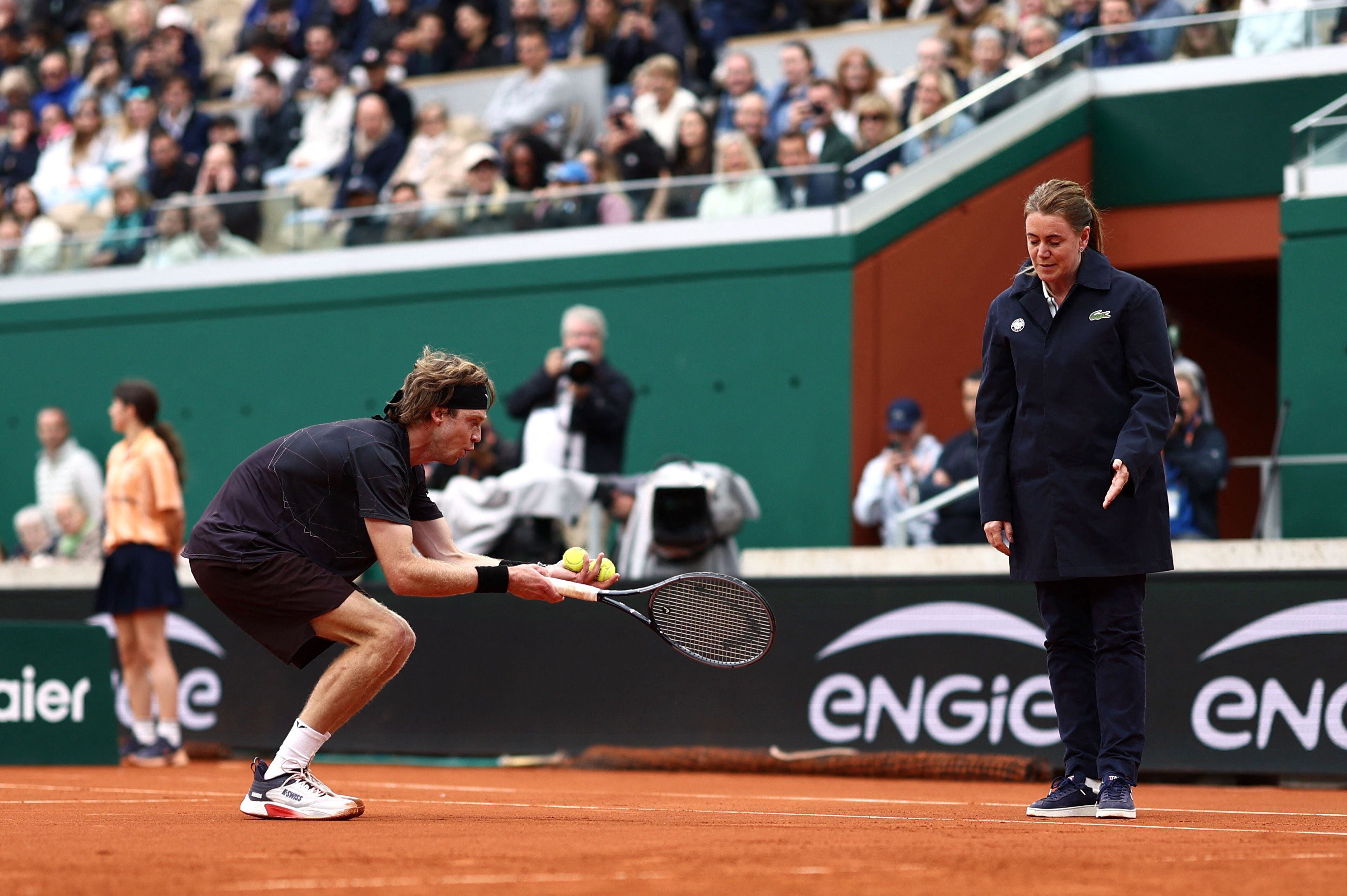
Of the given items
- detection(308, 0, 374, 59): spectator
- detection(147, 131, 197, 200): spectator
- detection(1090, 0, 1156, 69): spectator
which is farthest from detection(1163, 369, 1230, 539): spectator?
detection(308, 0, 374, 59): spectator

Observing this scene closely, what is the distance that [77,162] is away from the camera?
17453 millimetres

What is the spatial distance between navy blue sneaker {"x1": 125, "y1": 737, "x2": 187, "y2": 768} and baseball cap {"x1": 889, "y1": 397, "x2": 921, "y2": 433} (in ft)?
15.7

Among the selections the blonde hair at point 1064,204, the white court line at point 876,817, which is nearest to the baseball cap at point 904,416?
the white court line at point 876,817

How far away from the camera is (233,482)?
6.44 metres

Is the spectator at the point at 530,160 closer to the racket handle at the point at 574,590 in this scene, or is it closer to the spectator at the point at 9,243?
the spectator at the point at 9,243

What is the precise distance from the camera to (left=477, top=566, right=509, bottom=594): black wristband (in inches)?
242

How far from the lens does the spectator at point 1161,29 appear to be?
42.5 ft

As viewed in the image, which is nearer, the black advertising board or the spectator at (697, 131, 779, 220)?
the black advertising board

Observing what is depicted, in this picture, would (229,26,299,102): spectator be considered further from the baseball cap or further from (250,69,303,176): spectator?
the baseball cap

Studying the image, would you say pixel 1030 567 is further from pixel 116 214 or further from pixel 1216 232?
pixel 116 214

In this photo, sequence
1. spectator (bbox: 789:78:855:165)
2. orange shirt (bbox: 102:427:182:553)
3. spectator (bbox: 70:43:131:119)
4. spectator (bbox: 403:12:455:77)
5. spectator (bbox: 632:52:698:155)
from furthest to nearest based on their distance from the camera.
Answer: spectator (bbox: 70:43:131:119) → spectator (bbox: 403:12:455:77) → spectator (bbox: 632:52:698:155) → spectator (bbox: 789:78:855:165) → orange shirt (bbox: 102:427:182:553)

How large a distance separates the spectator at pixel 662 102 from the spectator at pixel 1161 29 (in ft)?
11.1

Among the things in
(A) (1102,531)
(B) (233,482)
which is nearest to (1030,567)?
(A) (1102,531)

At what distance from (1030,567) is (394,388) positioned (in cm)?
902
